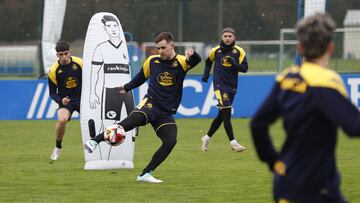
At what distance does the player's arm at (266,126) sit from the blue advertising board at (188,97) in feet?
49.4

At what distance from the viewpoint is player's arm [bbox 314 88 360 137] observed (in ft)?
13.6

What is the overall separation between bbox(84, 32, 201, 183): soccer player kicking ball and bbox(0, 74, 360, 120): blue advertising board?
9306 mm

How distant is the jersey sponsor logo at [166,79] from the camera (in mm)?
10102

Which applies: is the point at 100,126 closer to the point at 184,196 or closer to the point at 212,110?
the point at 184,196

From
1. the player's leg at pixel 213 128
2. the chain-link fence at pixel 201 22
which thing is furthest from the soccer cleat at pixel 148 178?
the chain-link fence at pixel 201 22

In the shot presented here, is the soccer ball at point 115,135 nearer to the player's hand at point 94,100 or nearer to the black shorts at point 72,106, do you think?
the player's hand at point 94,100

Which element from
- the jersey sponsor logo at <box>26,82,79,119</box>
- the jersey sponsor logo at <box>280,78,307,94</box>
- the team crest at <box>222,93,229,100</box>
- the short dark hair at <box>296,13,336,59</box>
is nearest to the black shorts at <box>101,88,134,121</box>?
the team crest at <box>222,93,229,100</box>

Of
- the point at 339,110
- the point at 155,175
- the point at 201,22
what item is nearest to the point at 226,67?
the point at 155,175

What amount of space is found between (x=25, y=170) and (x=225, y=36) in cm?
433

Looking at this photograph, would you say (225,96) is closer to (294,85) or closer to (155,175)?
(155,175)

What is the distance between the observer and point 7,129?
17.8m

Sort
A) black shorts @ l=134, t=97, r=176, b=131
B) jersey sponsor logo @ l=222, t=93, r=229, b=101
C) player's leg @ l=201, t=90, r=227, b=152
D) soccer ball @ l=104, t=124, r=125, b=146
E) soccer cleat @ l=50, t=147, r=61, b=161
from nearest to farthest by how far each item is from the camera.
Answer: soccer ball @ l=104, t=124, r=125, b=146
black shorts @ l=134, t=97, r=176, b=131
soccer cleat @ l=50, t=147, r=61, b=161
player's leg @ l=201, t=90, r=227, b=152
jersey sponsor logo @ l=222, t=93, r=229, b=101

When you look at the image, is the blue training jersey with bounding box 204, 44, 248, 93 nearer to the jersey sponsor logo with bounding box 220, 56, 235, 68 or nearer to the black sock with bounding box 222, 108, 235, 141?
the jersey sponsor logo with bounding box 220, 56, 235, 68

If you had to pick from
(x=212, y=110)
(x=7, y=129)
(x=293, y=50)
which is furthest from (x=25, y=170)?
(x=293, y=50)
